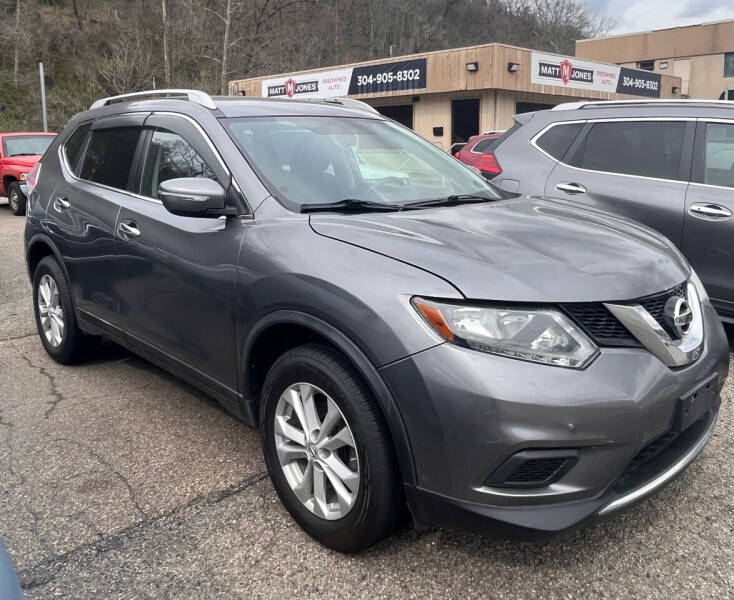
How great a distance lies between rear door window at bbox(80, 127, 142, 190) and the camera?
12.4ft

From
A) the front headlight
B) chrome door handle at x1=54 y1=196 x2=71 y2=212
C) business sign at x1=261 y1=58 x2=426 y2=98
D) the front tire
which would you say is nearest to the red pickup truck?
chrome door handle at x1=54 y1=196 x2=71 y2=212

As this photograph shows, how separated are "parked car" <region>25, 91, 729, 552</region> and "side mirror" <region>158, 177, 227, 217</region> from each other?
10mm

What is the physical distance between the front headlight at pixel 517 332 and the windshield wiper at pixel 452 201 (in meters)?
0.94

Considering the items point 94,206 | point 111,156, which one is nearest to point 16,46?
point 111,156

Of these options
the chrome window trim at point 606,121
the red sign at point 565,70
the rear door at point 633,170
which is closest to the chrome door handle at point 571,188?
the rear door at point 633,170

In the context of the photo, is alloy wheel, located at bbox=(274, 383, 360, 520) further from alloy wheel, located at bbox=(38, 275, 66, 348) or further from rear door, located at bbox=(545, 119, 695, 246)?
rear door, located at bbox=(545, 119, 695, 246)

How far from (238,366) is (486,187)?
171 cm

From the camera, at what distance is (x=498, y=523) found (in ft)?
6.80

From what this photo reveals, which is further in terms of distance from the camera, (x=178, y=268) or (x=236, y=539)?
(x=178, y=268)

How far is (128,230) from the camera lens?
3.51 meters

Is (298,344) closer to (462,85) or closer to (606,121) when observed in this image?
(606,121)

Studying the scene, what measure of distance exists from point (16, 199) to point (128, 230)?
41.2ft

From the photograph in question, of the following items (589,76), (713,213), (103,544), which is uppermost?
(589,76)

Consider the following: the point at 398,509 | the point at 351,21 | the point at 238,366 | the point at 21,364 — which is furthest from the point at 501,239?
the point at 351,21
